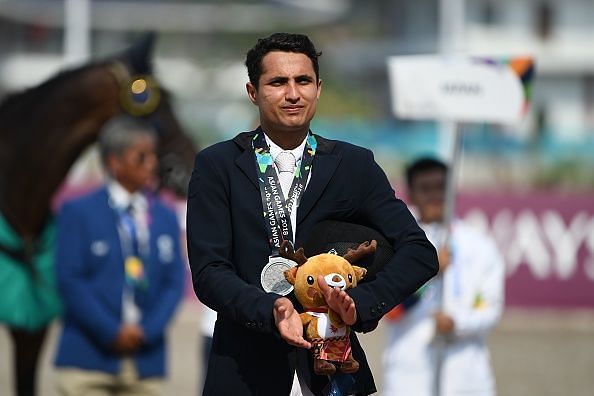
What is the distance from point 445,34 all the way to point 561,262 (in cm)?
1689

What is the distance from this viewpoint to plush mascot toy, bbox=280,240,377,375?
127 inches

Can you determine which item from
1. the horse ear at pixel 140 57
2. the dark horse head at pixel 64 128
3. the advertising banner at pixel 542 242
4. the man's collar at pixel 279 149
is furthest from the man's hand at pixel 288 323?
the advertising banner at pixel 542 242

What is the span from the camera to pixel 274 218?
3.32 meters

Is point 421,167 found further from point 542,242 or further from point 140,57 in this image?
point 542,242

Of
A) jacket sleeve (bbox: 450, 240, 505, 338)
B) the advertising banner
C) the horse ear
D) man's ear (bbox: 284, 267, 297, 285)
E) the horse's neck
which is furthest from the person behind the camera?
the advertising banner

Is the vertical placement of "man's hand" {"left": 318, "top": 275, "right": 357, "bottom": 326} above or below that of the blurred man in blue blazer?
below

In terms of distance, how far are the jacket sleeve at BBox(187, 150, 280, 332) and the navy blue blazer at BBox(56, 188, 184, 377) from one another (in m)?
Result: 3.04

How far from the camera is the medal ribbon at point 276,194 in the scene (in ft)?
10.9

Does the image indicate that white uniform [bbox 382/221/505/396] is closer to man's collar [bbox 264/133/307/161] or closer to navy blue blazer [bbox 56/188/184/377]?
navy blue blazer [bbox 56/188/184/377]

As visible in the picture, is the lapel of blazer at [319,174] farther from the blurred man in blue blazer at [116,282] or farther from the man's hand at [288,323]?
the blurred man in blue blazer at [116,282]

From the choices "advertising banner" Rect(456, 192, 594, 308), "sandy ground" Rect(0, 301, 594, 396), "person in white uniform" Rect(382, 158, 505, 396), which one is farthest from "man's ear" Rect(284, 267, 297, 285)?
"advertising banner" Rect(456, 192, 594, 308)

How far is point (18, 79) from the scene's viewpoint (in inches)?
2406

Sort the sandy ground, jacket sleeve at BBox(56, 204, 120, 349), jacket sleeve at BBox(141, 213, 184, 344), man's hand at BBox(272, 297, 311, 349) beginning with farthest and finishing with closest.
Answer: the sandy ground, jacket sleeve at BBox(141, 213, 184, 344), jacket sleeve at BBox(56, 204, 120, 349), man's hand at BBox(272, 297, 311, 349)

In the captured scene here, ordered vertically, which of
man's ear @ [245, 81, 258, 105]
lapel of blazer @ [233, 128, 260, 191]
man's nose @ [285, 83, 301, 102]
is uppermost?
man's ear @ [245, 81, 258, 105]
